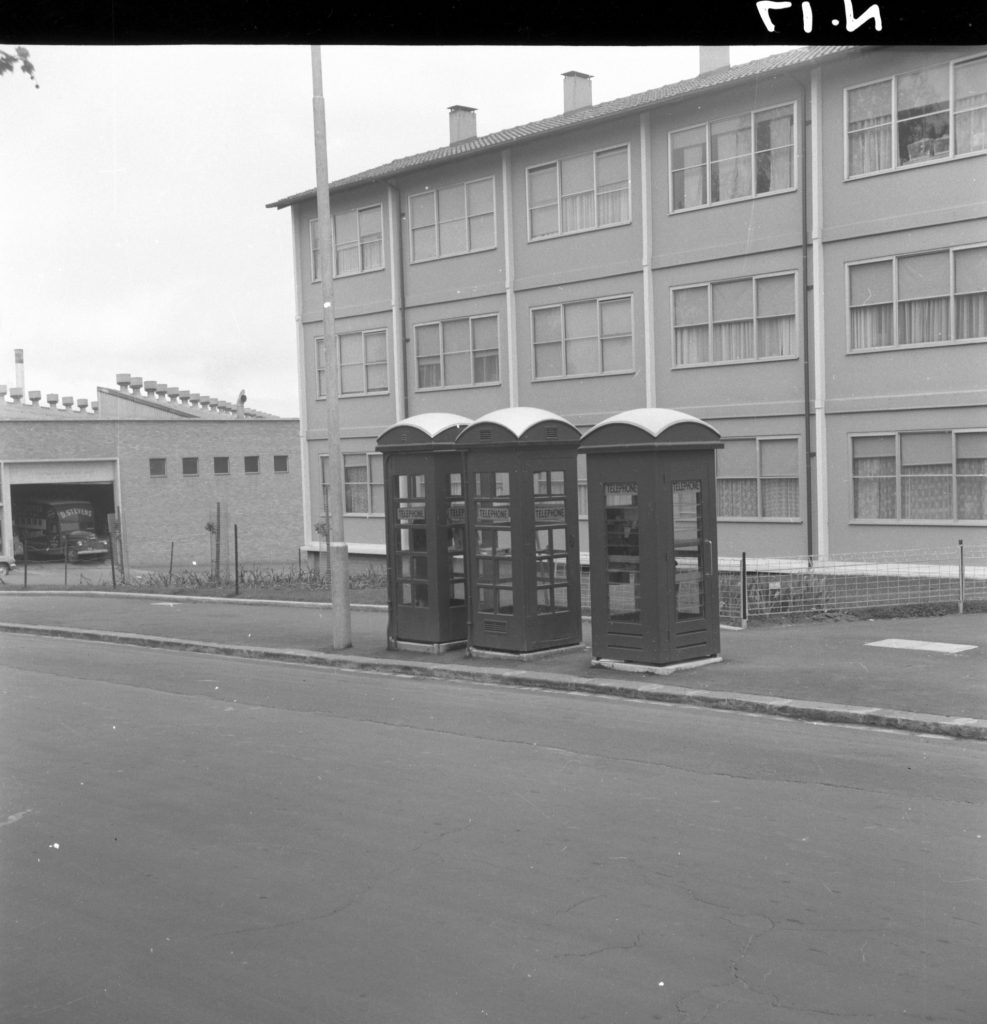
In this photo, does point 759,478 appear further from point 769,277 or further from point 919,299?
point 919,299

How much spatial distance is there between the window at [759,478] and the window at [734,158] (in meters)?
4.76

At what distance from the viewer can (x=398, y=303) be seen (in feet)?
98.6

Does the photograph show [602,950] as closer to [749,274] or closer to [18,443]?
[749,274]

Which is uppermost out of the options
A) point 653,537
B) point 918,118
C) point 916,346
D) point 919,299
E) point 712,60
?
point 712,60

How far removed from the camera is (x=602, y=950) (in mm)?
5176

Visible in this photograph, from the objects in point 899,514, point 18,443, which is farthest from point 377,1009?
point 18,443

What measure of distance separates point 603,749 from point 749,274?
52.2 feet

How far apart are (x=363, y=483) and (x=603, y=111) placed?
11397 mm

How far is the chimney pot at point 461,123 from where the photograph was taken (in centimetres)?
3206

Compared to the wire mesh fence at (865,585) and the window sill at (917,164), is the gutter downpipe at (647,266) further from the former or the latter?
the wire mesh fence at (865,585)

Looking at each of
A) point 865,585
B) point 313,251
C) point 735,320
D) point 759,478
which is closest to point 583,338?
point 735,320

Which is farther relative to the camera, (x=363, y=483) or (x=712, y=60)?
(x=363, y=483)

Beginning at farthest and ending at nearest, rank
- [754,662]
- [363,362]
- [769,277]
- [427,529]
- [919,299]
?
[363,362], [769,277], [919,299], [427,529], [754,662]

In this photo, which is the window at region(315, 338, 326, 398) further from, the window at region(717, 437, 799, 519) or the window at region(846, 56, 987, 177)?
the window at region(846, 56, 987, 177)
